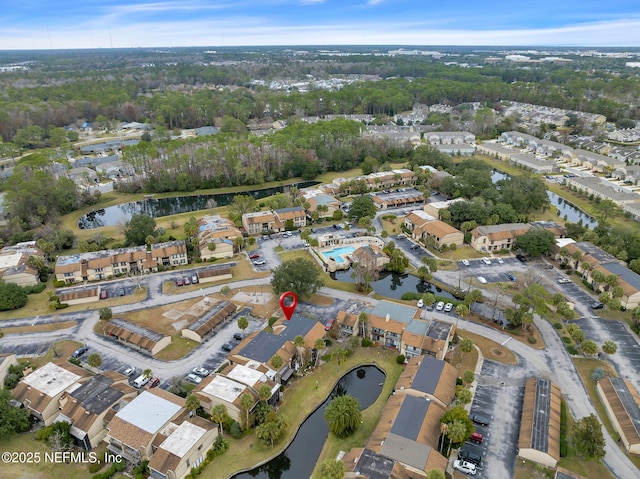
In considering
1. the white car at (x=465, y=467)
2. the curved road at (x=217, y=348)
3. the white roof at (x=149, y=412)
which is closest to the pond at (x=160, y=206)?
the curved road at (x=217, y=348)

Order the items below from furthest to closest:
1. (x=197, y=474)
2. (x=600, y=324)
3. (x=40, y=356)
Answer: (x=600, y=324) → (x=40, y=356) → (x=197, y=474)

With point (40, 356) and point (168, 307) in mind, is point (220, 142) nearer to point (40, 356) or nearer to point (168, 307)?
point (168, 307)

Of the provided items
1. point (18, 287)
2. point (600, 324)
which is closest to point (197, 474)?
point (18, 287)

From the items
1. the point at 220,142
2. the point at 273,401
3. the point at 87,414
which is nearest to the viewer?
the point at 87,414

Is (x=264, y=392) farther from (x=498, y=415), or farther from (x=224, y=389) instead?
(x=498, y=415)

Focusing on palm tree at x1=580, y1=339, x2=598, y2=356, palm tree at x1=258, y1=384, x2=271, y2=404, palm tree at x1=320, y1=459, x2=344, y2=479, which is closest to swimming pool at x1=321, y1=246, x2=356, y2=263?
palm tree at x1=258, y1=384, x2=271, y2=404
